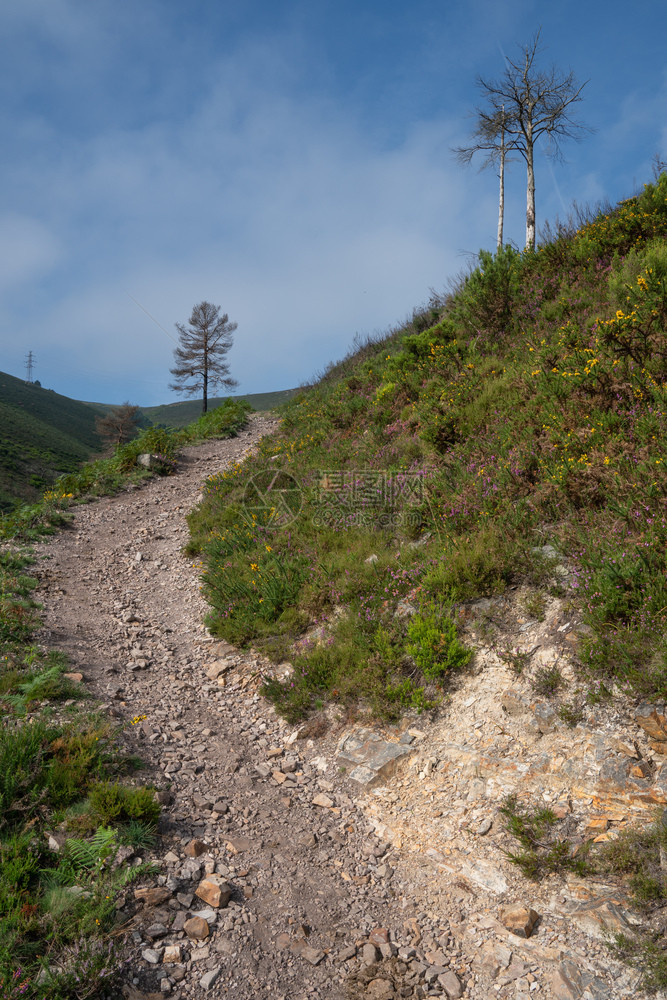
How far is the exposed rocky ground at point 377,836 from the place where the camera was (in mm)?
2949

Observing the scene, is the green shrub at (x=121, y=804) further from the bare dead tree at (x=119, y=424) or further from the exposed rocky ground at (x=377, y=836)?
the bare dead tree at (x=119, y=424)

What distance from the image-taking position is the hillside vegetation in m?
4.70

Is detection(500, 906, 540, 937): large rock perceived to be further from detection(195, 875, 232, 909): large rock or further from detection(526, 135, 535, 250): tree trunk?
detection(526, 135, 535, 250): tree trunk

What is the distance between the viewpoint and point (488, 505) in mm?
6090

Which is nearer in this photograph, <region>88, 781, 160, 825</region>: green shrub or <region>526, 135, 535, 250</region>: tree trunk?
<region>88, 781, 160, 825</region>: green shrub

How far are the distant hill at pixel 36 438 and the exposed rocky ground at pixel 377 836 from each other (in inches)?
864

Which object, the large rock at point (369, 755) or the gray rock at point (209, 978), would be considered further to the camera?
the large rock at point (369, 755)

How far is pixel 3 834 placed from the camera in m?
3.31

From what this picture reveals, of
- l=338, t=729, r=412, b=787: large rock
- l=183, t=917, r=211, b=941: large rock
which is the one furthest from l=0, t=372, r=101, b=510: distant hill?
l=183, t=917, r=211, b=941: large rock

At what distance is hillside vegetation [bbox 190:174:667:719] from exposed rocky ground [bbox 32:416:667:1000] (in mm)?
400

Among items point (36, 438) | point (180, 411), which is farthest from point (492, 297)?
point (180, 411)

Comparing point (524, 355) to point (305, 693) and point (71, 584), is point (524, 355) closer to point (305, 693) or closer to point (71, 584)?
point (305, 693)

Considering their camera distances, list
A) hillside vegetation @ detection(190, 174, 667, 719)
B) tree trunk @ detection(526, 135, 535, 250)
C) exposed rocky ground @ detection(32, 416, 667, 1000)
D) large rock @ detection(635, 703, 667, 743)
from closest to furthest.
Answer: exposed rocky ground @ detection(32, 416, 667, 1000) < large rock @ detection(635, 703, 667, 743) < hillside vegetation @ detection(190, 174, 667, 719) < tree trunk @ detection(526, 135, 535, 250)

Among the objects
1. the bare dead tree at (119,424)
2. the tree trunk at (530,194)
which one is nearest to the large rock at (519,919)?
the tree trunk at (530,194)
